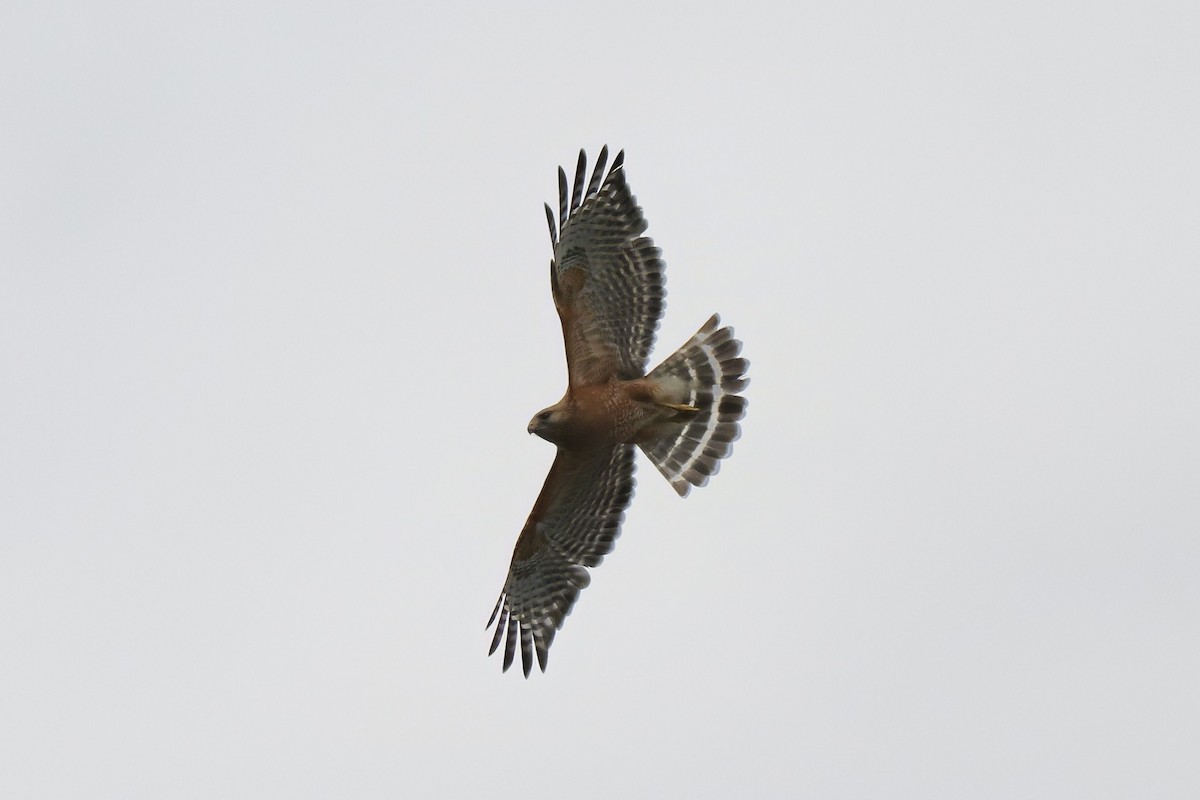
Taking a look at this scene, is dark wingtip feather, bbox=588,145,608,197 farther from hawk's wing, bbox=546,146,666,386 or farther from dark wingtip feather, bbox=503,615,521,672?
dark wingtip feather, bbox=503,615,521,672

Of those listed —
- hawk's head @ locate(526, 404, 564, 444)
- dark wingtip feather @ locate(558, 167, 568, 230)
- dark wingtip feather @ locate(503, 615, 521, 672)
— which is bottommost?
dark wingtip feather @ locate(503, 615, 521, 672)

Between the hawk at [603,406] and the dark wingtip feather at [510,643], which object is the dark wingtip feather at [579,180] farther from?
the dark wingtip feather at [510,643]

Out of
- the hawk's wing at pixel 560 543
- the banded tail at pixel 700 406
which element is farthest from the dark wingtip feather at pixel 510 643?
the banded tail at pixel 700 406

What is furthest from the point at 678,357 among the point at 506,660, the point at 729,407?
the point at 506,660

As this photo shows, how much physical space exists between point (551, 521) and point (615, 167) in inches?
116

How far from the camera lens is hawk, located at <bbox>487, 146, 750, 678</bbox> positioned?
15.8 meters

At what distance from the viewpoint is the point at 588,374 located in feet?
52.5

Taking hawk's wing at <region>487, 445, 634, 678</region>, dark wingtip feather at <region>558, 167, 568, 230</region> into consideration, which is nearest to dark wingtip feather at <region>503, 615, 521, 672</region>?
hawk's wing at <region>487, 445, 634, 678</region>

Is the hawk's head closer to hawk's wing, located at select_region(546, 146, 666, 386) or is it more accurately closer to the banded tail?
hawk's wing, located at select_region(546, 146, 666, 386)

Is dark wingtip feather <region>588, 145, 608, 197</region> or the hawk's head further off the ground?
dark wingtip feather <region>588, 145, 608, 197</region>

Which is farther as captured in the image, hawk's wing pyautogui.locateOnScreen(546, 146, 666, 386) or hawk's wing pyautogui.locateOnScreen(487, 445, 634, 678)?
hawk's wing pyautogui.locateOnScreen(487, 445, 634, 678)

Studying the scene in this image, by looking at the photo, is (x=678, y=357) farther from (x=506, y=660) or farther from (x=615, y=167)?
(x=506, y=660)

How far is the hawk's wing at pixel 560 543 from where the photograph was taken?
54.2 ft

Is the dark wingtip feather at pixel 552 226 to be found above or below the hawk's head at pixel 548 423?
above
